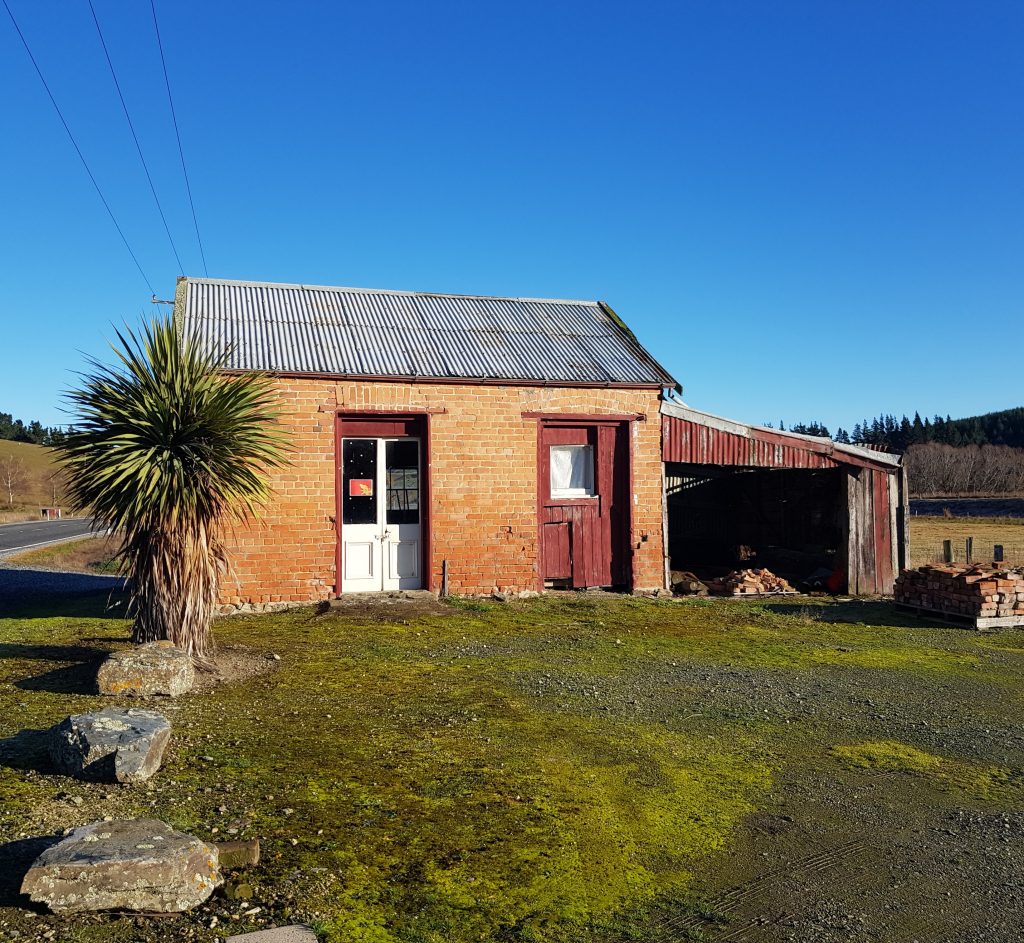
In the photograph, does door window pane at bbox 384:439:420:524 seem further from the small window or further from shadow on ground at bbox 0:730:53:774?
shadow on ground at bbox 0:730:53:774

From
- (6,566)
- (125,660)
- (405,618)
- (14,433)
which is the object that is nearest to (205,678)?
(125,660)

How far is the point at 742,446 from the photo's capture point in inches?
572

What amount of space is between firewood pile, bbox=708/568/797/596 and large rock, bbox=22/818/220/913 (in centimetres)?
1240

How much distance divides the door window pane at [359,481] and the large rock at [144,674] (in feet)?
18.7

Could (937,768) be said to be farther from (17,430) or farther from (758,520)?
(17,430)

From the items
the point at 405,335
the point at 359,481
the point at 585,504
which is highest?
the point at 405,335

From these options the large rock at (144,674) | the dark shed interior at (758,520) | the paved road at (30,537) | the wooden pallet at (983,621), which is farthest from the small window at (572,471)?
the paved road at (30,537)

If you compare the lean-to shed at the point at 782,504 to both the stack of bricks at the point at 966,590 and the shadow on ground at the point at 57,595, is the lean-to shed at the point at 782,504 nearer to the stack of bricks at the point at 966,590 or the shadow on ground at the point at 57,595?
the stack of bricks at the point at 966,590

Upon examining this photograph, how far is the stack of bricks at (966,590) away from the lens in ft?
39.1

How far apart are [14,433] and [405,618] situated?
384 feet

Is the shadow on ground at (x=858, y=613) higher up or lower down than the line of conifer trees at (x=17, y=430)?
lower down

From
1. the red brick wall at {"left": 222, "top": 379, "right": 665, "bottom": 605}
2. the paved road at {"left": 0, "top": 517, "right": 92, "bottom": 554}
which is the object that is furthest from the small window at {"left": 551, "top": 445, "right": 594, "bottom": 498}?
the paved road at {"left": 0, "top": 517, "right": 92, "bottom": 554}

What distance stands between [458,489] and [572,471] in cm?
201

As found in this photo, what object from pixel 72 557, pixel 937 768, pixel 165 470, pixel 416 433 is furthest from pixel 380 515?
pixel 72 557
